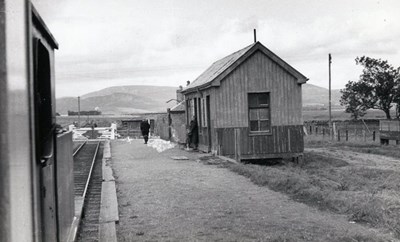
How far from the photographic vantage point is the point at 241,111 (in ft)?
57.6

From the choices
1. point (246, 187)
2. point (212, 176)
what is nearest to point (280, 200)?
point (246, 187)

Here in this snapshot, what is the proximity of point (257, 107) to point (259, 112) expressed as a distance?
20 cm

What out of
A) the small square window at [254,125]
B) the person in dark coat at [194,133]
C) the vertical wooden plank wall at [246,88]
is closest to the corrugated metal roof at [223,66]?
the vertical wooden plank wall at [246,88]

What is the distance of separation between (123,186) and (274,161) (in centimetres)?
840

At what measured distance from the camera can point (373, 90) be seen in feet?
150

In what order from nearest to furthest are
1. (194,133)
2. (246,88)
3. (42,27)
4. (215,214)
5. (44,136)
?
1. (44,136)
2. (42,27)
3. (215,214)
4. (246,88)
5. (194,133)

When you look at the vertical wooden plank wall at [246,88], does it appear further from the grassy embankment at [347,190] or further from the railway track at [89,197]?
the railway track at [89,197]

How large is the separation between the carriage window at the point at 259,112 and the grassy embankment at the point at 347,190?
155cm

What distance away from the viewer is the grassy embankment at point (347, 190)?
7.16 meters

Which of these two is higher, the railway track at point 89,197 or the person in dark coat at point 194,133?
the person in dark coat at point 194,133

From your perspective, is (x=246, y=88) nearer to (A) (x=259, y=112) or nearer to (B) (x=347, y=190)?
(A) (x=259, y=112)

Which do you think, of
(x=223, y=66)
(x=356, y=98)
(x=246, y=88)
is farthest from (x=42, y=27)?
(x=356, y=98)

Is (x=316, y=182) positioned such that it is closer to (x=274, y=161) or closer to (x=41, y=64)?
(x=274, y=161)

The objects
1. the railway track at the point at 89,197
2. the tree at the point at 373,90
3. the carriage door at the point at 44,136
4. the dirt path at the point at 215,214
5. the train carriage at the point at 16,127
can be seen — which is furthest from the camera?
the tree at the point at 373,90
